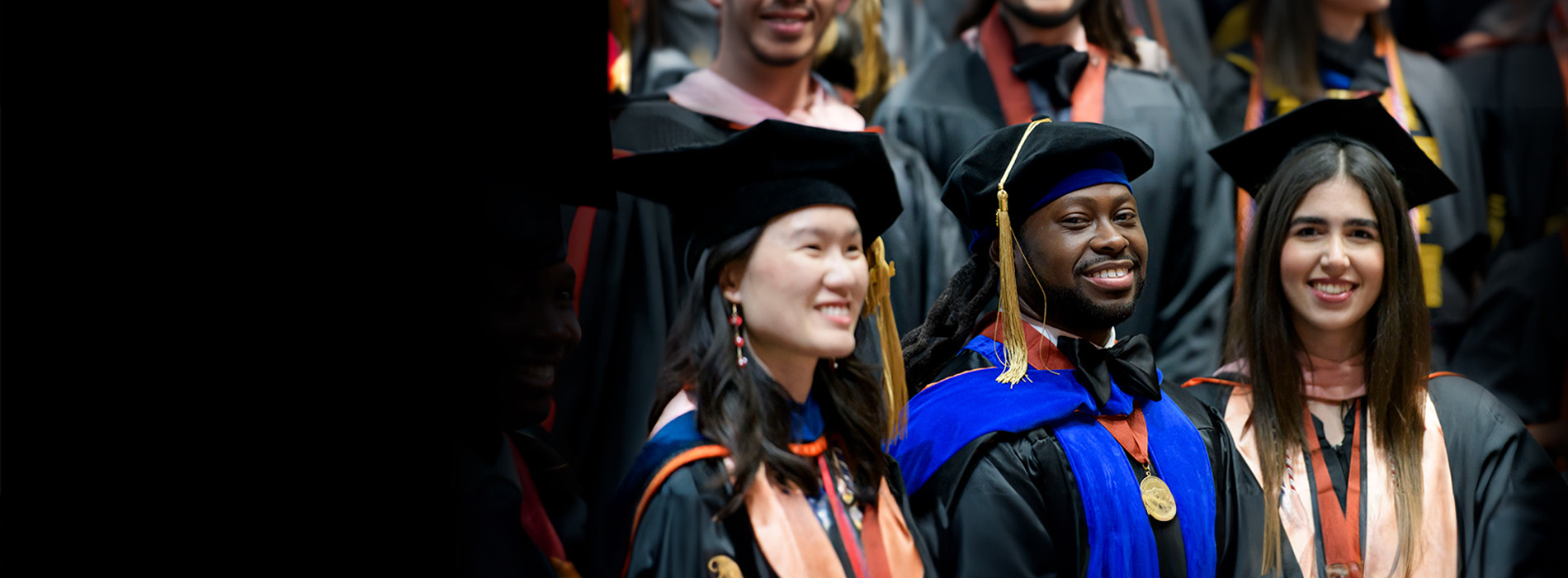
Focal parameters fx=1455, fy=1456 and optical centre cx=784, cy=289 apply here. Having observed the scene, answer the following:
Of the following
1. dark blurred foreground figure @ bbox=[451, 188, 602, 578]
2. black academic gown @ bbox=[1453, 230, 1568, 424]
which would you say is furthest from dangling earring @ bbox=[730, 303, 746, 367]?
black academic gown @ bbox=[1453, 230, 1568, 424]

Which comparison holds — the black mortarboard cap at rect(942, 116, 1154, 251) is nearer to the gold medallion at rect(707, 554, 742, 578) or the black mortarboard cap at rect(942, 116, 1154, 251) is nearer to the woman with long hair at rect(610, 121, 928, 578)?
the woman with long hair at rect(610, 121, 928, 578)

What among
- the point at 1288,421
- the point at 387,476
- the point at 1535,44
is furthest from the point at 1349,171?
the point at 387,476

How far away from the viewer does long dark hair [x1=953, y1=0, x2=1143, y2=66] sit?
3.25 m

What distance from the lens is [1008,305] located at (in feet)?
7.95

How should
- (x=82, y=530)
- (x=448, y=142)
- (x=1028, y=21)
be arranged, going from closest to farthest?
(x=82, y=530)
(x=448, y=142)
(x=1028, y=21)

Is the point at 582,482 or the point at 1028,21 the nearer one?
the point at 582,482

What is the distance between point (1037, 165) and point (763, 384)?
0.62 m

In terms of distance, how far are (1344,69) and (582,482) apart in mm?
2284

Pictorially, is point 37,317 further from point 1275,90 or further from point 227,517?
point 1275,90

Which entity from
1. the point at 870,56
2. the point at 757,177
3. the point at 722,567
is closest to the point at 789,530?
the point at 722,567

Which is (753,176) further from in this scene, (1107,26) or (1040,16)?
(1107,26)

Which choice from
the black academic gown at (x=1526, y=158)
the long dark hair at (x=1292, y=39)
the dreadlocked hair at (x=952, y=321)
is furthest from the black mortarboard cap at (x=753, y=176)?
the black academic gown at (x=1526, y=158)

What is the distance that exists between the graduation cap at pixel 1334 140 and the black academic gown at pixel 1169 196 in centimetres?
11

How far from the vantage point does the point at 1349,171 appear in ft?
9.02
